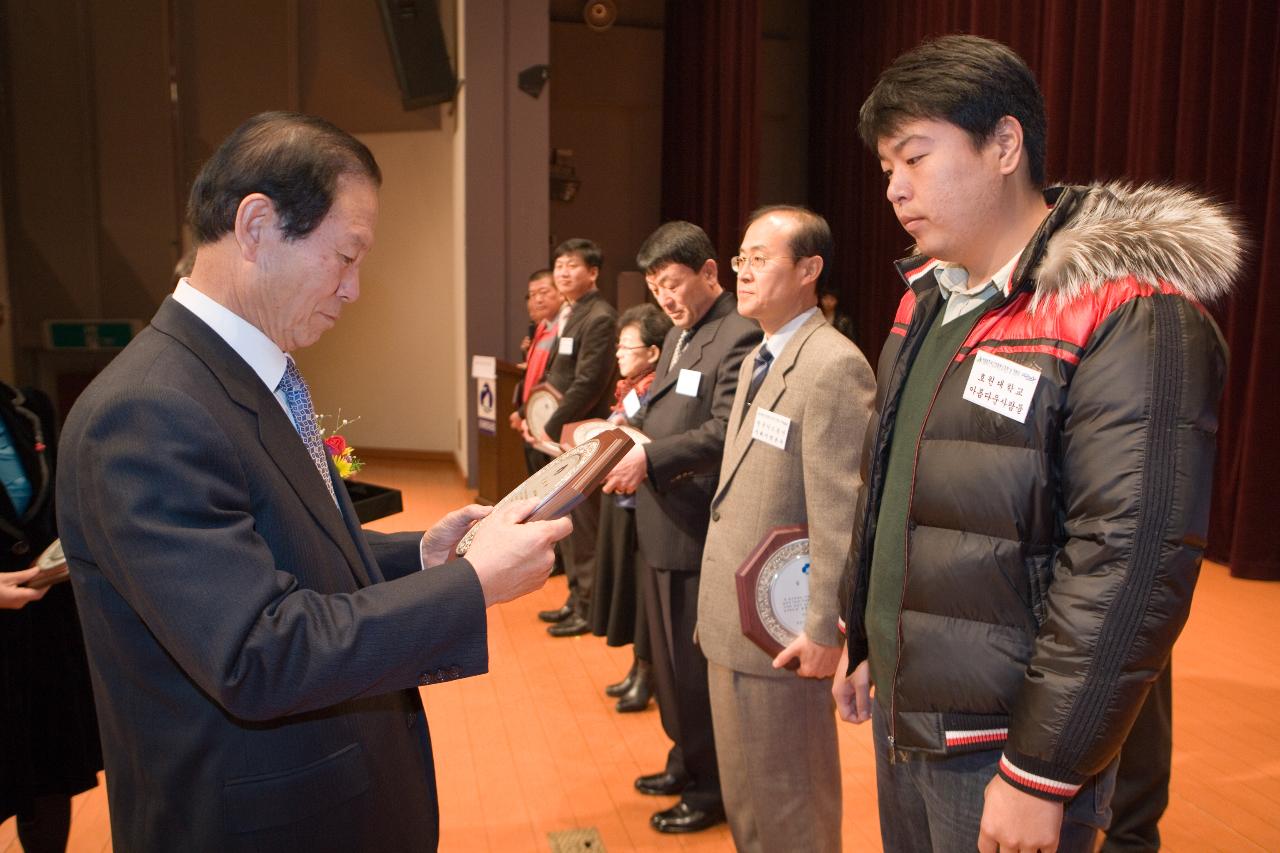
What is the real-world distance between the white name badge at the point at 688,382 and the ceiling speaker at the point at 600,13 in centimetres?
765

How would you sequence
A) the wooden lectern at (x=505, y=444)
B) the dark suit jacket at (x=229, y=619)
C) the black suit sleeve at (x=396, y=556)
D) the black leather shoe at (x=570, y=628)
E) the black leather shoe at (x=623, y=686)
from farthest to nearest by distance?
the wooden lectern at (x=505, y=444) < the black leather shoe at (x=570, y=628) < the black leather shoe at (x=623, y=686) < the black suit sleeve at (x=396, y=556) < the dark suit jacket at (x=229, y=619)

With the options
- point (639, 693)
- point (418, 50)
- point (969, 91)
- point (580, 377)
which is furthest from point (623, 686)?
point (418, 50)

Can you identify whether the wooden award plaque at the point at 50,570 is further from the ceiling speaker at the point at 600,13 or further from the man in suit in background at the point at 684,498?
the ceiling speaker at the point at 600,13

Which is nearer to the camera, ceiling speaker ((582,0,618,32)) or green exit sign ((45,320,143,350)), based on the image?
green exit sign ((45,320,143,350))

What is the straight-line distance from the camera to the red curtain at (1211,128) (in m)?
5.27

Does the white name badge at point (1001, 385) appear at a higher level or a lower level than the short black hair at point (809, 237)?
lower

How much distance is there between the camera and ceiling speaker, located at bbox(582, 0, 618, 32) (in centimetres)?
950

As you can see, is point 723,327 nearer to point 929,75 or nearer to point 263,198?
point 929,75

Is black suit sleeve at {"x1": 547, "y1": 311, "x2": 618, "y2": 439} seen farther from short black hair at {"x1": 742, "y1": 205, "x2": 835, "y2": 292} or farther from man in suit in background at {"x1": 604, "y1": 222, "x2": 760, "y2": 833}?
short black hair at {"x1": 742, "y1": 205, "x2": 835, "y2": 292}

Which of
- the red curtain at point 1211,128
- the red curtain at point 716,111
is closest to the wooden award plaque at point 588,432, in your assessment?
the red curtain at point 1211,128

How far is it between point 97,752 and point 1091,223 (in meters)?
2.29

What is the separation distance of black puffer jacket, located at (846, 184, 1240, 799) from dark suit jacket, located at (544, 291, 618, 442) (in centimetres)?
349

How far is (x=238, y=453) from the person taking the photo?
1.06 m

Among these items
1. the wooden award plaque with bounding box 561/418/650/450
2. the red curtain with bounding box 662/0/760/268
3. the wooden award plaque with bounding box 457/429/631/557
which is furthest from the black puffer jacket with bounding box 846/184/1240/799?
the red curtain with bounding box 662/0/760/268
